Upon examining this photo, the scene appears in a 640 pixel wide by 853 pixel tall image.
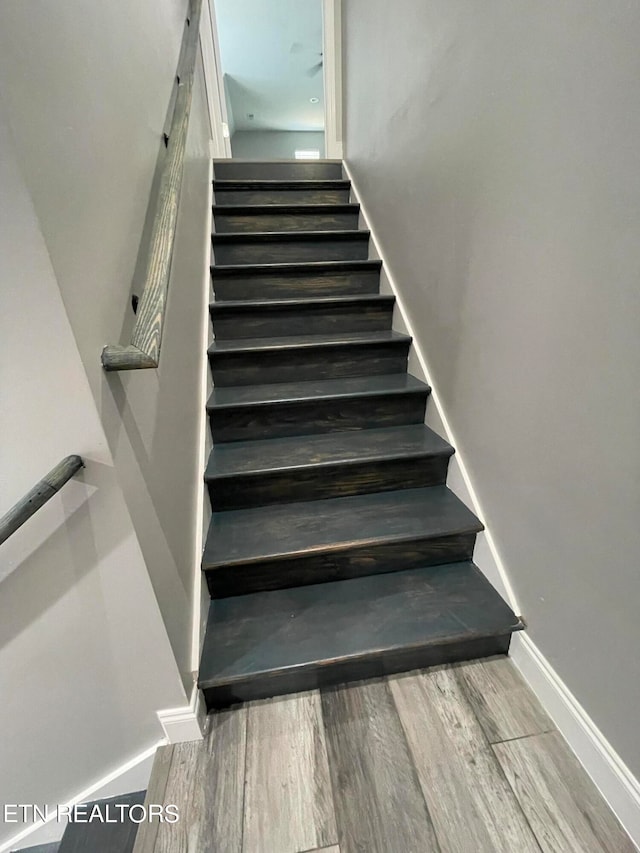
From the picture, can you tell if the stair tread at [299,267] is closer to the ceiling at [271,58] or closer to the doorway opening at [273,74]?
the doorway opening at [273,74]

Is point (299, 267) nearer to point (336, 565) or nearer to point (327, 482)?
point (327, 482)

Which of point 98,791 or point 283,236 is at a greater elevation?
point 283,236

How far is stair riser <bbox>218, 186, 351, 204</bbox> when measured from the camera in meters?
2.41

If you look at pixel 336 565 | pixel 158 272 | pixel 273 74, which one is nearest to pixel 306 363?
pixel 336 565

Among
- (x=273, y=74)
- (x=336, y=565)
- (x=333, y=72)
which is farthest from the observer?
(x=273, y=74)

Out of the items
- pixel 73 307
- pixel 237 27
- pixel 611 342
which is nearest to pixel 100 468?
pixel 73 307

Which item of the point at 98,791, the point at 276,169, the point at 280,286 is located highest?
the point at 276,169

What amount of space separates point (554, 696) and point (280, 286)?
6.47 ft

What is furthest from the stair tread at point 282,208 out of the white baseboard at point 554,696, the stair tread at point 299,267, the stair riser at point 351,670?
the stair riser at point 351,670

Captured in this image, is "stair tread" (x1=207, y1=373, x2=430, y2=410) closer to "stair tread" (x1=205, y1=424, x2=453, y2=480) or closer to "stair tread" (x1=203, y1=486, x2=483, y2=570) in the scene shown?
"stair tread" (x1=205, y1=424, x2=453, y2=480)

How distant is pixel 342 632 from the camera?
A: 1138 mm

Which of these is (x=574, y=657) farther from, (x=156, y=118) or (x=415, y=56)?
(x=415, y=56)

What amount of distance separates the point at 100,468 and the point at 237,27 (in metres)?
5.56

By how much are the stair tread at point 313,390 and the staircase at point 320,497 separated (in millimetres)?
10
